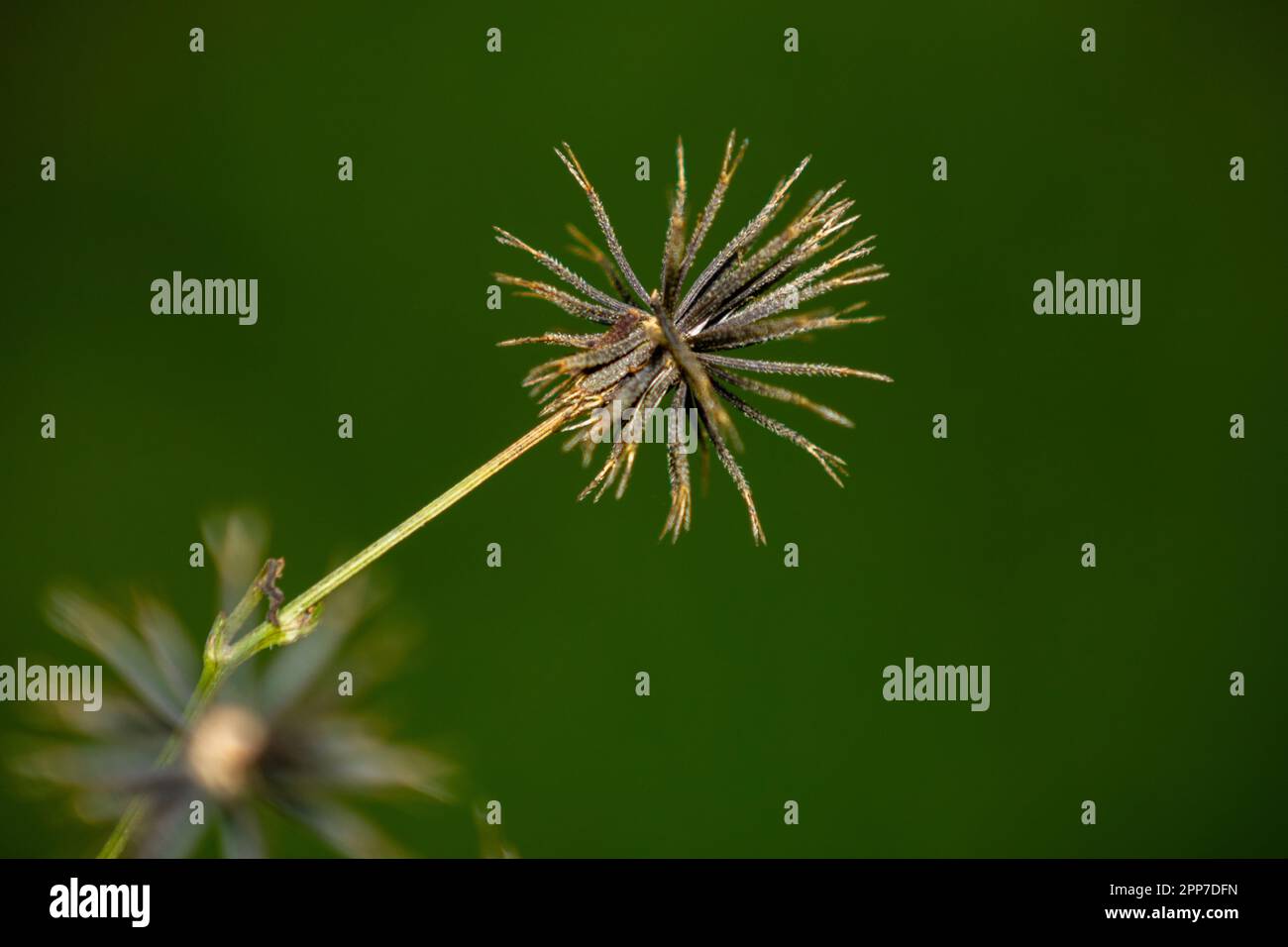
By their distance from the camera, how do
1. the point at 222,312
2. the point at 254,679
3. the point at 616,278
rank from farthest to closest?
the point at 222,312 < the point at 254,679 < the point at 616,278

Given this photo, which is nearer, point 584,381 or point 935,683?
point 584,381

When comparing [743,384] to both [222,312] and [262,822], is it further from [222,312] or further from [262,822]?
[222,312]

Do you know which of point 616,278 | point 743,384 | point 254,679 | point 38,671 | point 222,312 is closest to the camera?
point 743,384

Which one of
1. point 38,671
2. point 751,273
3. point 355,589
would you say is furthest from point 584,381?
point 38,671

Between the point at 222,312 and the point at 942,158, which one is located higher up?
the point at 942,158
